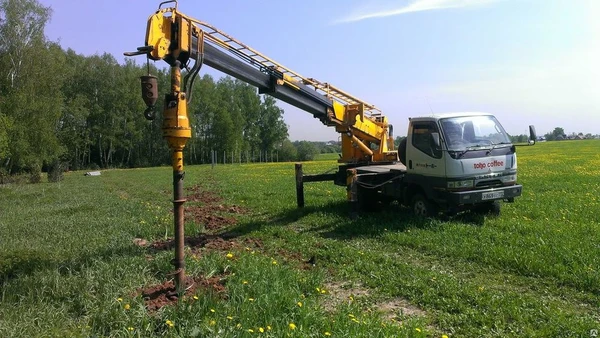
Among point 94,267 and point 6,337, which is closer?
point 6,337

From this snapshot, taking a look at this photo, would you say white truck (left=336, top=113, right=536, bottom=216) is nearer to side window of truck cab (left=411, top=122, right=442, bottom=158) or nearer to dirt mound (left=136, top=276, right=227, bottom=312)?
side window of truck cab (left=411, top=122, right=442, bottom=158)

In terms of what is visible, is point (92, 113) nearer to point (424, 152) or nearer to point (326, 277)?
point (424, 152)

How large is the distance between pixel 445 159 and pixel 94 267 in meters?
6.86

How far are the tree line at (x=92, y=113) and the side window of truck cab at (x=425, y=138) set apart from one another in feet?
88.2

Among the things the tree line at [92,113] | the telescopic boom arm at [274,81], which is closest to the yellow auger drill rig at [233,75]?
the telescopic boom arm at [274,81]

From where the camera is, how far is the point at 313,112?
1162 centimetres

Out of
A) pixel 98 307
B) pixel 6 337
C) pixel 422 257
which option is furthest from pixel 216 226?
pixel 6 337

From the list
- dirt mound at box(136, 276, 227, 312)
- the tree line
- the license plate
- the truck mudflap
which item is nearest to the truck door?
the truck mudflap

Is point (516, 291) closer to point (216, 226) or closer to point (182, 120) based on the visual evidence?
point (182, 120)

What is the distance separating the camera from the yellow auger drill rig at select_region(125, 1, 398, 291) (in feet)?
18.1

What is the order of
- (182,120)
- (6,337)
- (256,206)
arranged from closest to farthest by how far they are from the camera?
(6,337) < (182,120) < (256,206)

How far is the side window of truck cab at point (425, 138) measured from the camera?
31.3ft

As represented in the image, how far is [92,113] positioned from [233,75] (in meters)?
57.6

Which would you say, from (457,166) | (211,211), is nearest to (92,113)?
(211,211)
